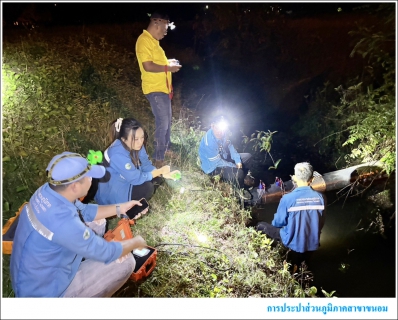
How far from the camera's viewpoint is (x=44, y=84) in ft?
12.6

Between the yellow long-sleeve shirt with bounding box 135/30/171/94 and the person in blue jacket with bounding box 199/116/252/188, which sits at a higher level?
the yellow long-sleeve shirt with bounding box 135/30/171/94

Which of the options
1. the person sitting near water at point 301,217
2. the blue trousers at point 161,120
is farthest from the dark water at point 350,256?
the blue trousers at point 161,120

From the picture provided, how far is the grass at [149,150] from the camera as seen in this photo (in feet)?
9.23

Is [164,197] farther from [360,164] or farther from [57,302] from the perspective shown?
[360,164]

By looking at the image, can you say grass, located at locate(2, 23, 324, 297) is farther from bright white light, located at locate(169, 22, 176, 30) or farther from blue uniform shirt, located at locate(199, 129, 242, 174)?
bright white light, located at locate(169, 22, 176, 30)

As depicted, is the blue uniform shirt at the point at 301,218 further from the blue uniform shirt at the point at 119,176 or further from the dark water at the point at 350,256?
the blue uniform shirt at the point at 119,176

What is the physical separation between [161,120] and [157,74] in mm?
529

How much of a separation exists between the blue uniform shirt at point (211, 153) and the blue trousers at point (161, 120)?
1.51ft

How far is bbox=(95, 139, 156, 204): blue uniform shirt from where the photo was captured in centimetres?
278

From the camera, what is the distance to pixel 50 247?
1.95 meters

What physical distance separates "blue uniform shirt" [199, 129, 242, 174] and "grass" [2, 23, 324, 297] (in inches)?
4.7

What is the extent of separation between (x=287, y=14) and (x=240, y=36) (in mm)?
740

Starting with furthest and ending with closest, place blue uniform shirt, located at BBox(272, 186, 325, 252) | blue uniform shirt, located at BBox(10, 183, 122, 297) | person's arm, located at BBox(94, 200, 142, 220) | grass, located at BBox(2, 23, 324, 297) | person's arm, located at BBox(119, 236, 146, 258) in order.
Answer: blue uniform shirt, located at BBox(272, 186, 325, 252)
grass, located at BBox(2, 23, 324, 297)
person's arm, located at BBox(94, 200, 142, 220)
person's arm, located at BBox(119, 236, 146, 258)
blue uniform shirt, located at BBox(10, 183, 122, 297)

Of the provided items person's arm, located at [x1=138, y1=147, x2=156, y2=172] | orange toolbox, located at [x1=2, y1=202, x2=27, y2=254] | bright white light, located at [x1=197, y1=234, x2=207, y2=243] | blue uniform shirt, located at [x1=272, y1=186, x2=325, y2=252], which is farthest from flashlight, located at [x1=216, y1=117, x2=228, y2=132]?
orange toolbox, located at [x1=2, y1=202, x2=27, y2=254]
